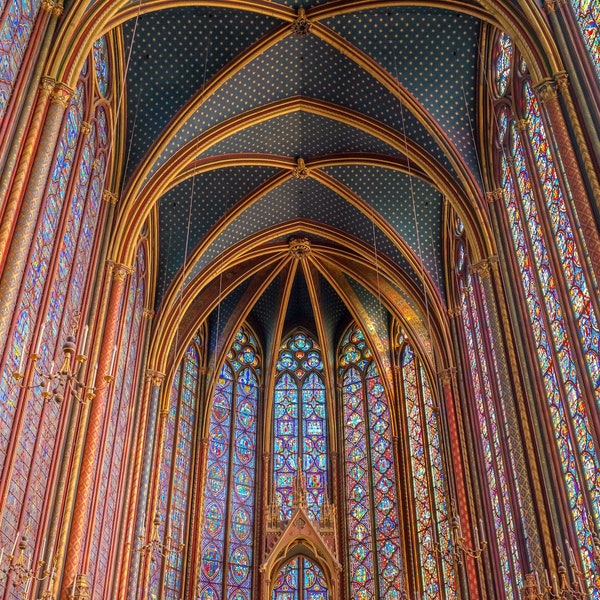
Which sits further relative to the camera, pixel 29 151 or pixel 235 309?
pixel 235 309

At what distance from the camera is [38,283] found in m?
13.5

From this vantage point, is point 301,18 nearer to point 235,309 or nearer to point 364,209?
point 364,209

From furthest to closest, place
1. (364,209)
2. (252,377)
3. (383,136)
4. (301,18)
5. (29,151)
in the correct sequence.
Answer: (252,377)
(364,209)
(383,136)
(301,18)
(29,151)

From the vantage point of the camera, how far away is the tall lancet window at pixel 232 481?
2323cm

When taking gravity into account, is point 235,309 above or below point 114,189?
above

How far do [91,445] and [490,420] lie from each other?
29.5 feet

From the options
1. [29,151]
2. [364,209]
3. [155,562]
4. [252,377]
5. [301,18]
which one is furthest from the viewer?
[252,377]

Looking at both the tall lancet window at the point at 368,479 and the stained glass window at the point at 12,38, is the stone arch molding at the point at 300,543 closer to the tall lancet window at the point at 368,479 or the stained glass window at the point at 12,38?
the tall lancet window at the point at 368,479

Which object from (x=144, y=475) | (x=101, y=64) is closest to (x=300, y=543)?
(x=144, y=475)

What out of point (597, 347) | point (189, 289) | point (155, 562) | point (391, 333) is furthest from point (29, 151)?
point (391, 333)

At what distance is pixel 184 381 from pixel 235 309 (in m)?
3.15

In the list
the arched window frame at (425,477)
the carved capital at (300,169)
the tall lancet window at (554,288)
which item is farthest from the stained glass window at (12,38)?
the arched window frame at (425,477)

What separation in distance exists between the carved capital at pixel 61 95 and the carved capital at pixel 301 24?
6169 mm

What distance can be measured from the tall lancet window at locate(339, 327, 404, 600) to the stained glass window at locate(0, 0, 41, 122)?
16.6 meters
